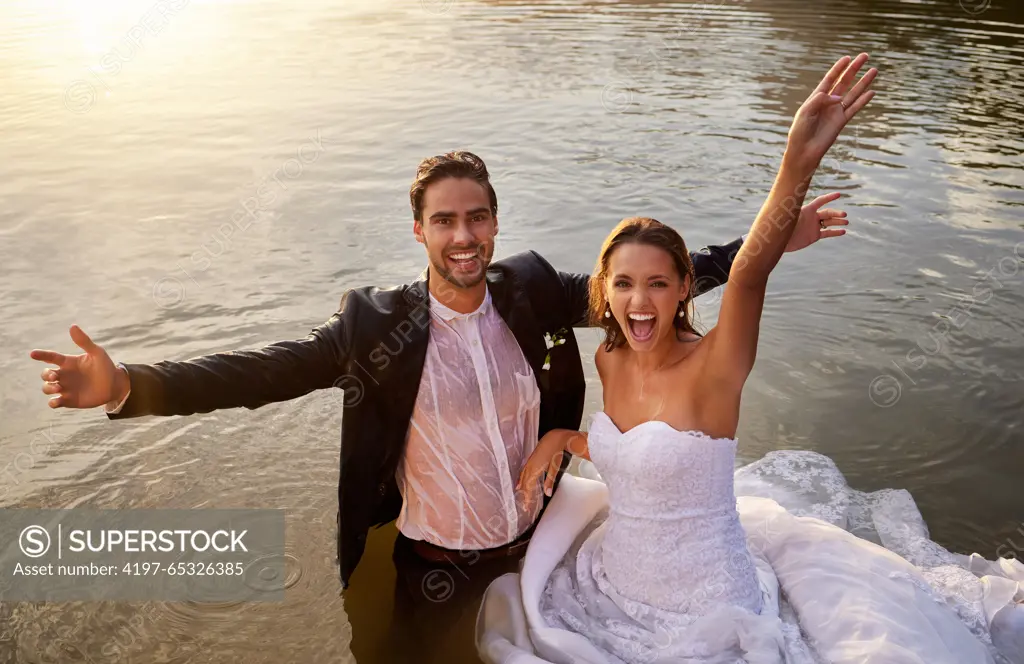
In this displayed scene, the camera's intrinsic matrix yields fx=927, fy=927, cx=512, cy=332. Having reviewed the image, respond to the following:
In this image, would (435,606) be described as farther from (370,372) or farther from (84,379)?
(84,379)

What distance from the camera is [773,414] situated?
6566 mm

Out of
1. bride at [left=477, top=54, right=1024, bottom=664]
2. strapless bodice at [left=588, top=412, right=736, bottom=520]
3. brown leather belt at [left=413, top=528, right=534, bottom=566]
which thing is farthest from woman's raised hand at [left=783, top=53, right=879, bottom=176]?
brown leather belt at [left=413, top=528, right=534, bottom=566]

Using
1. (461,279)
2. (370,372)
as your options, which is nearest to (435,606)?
(370,372)

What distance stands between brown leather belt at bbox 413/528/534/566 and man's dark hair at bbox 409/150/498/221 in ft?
4.61

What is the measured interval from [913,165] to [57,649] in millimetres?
10984

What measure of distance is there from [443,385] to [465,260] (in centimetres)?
53

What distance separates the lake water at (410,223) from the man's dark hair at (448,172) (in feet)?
6.94

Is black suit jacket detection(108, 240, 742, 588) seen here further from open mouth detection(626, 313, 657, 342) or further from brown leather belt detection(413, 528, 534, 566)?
open mouth detection(626, 313, 657, 342)

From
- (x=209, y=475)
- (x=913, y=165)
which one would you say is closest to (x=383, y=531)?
(x=209, y=475)

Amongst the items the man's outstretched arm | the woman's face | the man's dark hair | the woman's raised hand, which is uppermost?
the woman's raised hand

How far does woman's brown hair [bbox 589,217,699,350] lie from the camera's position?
3.41m

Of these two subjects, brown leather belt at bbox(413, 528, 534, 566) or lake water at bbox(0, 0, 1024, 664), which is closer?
brown leather belt at bbox(413, 528, 534, 566)

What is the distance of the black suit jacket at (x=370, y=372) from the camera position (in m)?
3.45

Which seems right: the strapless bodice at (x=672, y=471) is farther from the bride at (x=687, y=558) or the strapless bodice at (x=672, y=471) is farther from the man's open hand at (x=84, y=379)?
the man's open hand at (x=84, y=379)
